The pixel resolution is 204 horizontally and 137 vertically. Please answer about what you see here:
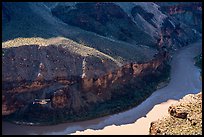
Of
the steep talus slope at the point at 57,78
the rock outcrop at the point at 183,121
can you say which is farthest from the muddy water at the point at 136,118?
the rock outcrop at the point at 183,121

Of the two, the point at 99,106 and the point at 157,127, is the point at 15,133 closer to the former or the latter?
the point at 99,106

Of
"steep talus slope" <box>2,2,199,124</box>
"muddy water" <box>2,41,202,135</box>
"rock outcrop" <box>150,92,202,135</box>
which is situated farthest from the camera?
"steep talus slope" <box>2,2,199,124</box>

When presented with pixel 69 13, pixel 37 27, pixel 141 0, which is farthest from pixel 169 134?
pixel 141 0

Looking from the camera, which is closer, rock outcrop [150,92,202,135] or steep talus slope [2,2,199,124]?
rock outcrop [150,92,202,135]

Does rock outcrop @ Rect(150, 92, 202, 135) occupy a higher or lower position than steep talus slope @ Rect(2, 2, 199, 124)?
lower

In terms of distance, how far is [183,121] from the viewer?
1734 inches

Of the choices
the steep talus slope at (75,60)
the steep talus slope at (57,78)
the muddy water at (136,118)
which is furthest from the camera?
the steep talus slope at (75,60)

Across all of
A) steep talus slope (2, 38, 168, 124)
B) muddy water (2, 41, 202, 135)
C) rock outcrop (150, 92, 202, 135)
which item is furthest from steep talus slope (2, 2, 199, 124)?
rock outcrop (150, 92, 202, 135)

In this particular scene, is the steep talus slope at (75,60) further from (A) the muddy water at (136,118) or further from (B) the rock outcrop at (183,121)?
(B) the rock outcrop at (183,121)

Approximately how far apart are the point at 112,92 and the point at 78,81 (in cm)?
629

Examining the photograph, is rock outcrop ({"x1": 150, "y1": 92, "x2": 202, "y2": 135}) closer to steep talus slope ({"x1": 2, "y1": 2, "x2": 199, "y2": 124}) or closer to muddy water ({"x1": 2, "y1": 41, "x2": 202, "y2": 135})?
muddy water ({"x1": 2, "y1": 41, "x2": 202, "y2": 135})

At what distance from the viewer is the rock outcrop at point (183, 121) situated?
41062 mm

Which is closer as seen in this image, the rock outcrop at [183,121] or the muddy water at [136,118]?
the rock outcrop at [183,121]

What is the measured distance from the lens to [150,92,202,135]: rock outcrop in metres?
41.1
